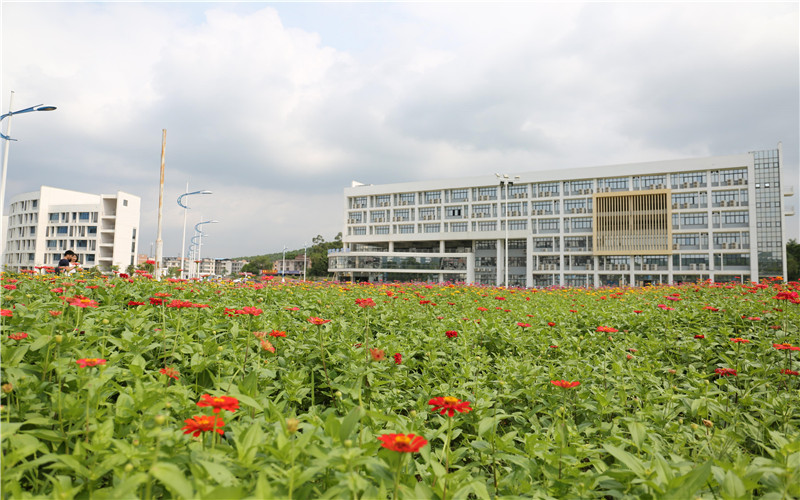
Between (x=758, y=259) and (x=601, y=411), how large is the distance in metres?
50.0

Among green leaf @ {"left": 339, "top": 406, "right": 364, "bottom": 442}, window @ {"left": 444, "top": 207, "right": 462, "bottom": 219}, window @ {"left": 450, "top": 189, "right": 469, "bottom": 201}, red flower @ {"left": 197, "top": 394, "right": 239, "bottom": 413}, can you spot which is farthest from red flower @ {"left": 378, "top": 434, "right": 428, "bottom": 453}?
window @ {"left": 450, "top": 189, "right": 469, "bottom": 201}

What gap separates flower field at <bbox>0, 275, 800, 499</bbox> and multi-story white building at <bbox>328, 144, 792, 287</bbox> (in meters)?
37.8

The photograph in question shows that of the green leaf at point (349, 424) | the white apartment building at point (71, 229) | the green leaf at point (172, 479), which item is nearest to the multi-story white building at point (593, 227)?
the white apartment building at point (71, 229)

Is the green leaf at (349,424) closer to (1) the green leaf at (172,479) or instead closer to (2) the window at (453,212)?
(1) the green leaf at (172,479)

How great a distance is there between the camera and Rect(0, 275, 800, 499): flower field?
1346mm

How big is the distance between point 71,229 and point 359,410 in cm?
6992

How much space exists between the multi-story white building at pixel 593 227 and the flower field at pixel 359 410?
124 ft

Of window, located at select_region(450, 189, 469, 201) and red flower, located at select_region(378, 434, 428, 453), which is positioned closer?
red flower, located at select_region(378, 434, 428, 453)

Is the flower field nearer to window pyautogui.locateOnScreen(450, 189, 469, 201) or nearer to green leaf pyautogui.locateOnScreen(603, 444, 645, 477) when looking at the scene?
green leaf pyautogui.locateOnScreen(603, 444, 645, 477)

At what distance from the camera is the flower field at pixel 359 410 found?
4.42 ft

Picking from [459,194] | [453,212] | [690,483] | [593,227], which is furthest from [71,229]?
[690,483]

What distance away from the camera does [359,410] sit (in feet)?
4.74

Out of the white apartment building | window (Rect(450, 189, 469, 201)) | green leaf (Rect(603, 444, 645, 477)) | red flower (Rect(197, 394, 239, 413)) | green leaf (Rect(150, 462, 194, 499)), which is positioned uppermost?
window (Rect(450, 189, 469, 201))

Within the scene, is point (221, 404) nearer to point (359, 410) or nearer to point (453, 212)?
point (359, 410)
